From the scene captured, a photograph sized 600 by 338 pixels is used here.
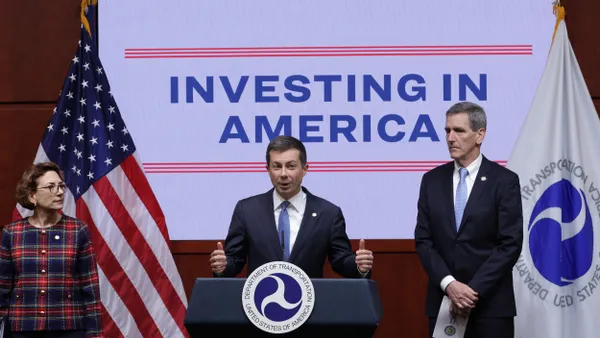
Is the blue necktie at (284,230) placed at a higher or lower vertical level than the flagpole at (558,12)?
lower

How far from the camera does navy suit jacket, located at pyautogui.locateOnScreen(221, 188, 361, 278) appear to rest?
4195 mm

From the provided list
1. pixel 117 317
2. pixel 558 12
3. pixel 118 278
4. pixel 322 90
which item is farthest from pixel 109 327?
pixel 558 12

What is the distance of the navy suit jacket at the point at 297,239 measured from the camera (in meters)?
4.20

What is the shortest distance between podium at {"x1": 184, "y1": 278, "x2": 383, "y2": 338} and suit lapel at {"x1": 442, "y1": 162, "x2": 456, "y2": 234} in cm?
106

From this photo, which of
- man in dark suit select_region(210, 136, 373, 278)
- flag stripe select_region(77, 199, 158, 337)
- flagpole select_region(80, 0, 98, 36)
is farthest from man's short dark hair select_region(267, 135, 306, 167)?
flagpole select_region(80, 0, 98, 36)

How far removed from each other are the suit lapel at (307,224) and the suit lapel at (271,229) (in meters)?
0.07

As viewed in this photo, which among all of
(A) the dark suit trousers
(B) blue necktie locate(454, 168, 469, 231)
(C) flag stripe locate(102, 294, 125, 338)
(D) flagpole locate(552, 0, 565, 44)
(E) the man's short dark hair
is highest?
(D) flagpole locate(552, 0, 565, 44)

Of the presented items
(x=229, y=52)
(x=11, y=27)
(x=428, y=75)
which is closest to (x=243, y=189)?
(x=229, y=52)

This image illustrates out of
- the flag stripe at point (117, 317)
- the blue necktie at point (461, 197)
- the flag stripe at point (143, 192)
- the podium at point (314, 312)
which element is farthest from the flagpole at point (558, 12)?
the flag stripe at point (117, 317)

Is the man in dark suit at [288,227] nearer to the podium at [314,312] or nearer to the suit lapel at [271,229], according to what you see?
the suit lapel at [271,229]

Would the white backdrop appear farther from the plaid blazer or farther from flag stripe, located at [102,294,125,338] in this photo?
the plaid blazer

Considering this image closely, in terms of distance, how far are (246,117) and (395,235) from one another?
1183 mm

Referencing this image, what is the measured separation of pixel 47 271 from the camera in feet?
14.5

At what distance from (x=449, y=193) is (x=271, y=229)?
883mm
